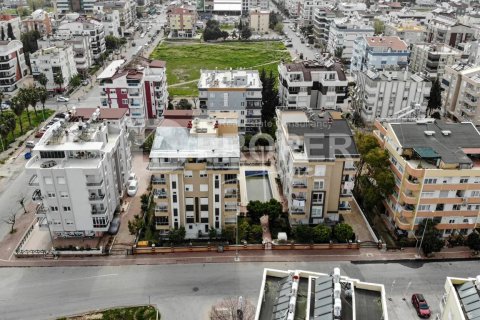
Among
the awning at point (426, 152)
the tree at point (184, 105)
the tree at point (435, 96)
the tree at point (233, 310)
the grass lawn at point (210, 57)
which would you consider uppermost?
the awning at point (426, 152)

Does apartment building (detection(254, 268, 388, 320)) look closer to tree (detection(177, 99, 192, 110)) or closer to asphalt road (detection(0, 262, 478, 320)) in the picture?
asphalt road (detection(0, 262, 478, 320))

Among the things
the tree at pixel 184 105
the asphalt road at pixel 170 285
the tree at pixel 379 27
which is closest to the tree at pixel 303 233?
the asphalt road at pixel 170 285

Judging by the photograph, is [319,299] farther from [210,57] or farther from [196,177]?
[210,57]

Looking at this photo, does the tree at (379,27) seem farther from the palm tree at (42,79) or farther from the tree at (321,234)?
the tree at (321,234)

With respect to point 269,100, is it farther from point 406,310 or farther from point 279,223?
point 406,310

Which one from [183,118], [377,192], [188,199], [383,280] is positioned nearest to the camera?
[383,280]

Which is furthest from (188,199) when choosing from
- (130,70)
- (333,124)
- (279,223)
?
(130,70)

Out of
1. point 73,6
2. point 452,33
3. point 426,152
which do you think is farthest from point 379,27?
point 73,6
